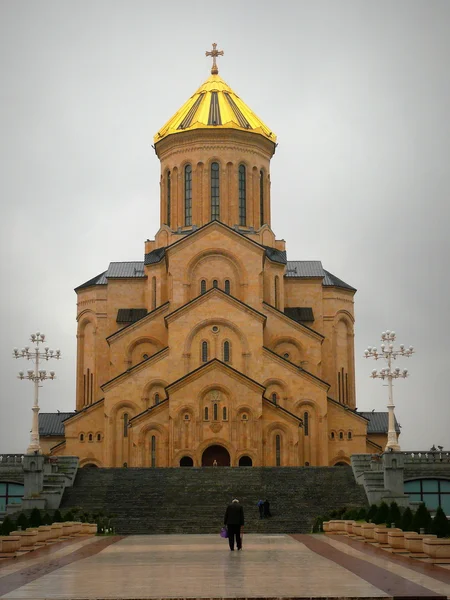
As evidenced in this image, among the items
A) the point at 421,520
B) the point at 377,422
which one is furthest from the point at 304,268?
the point at 421,520

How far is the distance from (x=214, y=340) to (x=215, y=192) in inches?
401

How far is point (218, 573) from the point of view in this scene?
1955 centimetres

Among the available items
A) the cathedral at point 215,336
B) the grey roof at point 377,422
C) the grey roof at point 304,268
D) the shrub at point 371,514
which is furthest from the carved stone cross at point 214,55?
the shrub at point 371,514

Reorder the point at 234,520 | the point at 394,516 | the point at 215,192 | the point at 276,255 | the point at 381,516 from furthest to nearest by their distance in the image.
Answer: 1. the point at 215,192
2. the point at 276,255
3. the point at 381,516
4. the point at 394,516
5. the point at 234,520

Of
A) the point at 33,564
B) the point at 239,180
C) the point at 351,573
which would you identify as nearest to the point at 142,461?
the point at 239,180

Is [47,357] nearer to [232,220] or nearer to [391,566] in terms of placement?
[232,220]

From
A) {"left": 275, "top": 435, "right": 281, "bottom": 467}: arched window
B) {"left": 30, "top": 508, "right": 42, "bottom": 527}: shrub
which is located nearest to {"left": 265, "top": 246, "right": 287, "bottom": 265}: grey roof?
{"left": 275, "top": 435, "right": 281, "bottom": 467}: arched window

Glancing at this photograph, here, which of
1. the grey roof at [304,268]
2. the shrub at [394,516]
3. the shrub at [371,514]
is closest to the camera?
the shrub at [394,516]

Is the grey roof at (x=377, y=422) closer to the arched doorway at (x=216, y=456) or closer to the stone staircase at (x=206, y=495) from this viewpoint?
the arched doorway at (x=216, y=456)

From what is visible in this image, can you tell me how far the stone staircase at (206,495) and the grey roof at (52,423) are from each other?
18038mm

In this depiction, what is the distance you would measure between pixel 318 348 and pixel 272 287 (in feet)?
14.4

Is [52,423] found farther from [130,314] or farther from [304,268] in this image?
[304,268]

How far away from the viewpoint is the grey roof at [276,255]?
191 feet

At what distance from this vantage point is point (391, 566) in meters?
20.8
